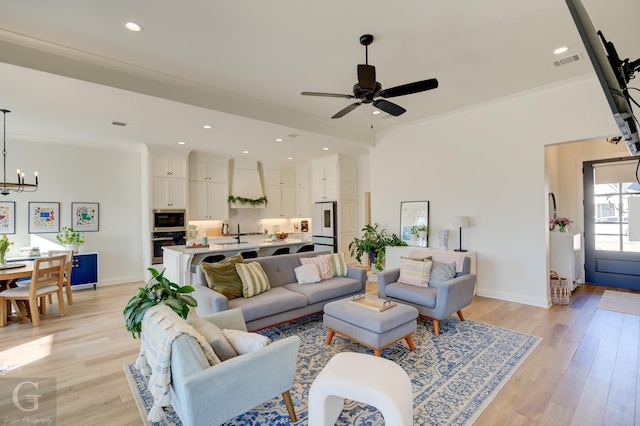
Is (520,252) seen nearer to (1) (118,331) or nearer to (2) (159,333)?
(2) (159,333)

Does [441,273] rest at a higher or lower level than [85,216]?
lower

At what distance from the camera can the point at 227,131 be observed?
5.26m

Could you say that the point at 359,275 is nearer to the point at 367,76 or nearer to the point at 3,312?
the point at 367,76

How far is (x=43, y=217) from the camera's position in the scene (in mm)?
5633

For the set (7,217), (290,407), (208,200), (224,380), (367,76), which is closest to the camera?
(224,380)

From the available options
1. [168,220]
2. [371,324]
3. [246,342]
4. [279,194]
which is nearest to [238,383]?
[246,342]

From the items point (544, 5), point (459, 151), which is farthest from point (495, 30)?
point (459, 151)

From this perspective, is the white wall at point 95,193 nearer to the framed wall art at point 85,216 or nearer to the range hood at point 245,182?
the framed wall art at point 85,216

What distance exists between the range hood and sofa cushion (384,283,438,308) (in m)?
5.05

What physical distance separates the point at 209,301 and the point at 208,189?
4.66 metres

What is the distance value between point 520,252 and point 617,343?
165cm

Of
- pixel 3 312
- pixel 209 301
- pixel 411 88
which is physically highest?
pixel 411 88

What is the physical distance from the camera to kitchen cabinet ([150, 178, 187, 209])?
6185 mm

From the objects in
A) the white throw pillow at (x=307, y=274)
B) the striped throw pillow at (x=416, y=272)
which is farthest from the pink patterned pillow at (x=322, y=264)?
the striped throw pillow at (x=416, y=272)
